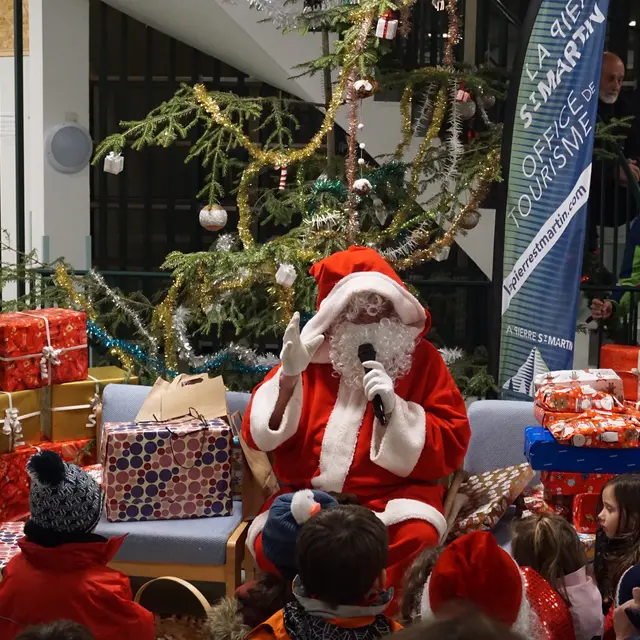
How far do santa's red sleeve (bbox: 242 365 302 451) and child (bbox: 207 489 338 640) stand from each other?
76 cm

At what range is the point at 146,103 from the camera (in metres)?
6.82

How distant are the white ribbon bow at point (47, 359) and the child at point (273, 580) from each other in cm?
178

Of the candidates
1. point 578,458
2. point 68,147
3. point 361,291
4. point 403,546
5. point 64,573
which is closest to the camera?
point 64,573

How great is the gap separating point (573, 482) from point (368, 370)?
2.41ft

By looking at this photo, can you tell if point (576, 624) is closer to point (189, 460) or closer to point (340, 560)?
point (340, 560)

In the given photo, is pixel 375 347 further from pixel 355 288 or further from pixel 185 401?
pixel 185 401

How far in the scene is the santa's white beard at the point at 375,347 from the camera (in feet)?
11.1

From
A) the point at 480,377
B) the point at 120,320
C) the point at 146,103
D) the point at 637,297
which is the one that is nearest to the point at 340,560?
the point at 480,377

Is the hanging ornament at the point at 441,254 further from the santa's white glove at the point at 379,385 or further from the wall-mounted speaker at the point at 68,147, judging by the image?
the wall-mounted speaker at the point at 68,147

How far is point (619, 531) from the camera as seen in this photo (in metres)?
2.66

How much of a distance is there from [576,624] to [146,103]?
206 inches

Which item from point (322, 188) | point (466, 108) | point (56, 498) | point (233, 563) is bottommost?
point (233, 563)

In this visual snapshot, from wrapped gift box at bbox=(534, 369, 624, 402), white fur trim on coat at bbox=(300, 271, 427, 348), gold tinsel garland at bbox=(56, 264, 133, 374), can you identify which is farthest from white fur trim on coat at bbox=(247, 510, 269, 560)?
gold tinsel garland at bbox=(56, 264, 133, 374)

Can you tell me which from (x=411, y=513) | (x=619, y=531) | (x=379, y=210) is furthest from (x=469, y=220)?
(x=619, y=531)
